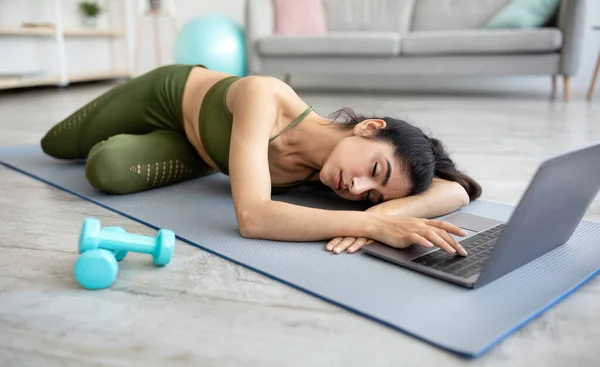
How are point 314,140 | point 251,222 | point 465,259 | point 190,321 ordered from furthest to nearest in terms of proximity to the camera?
1. point 314,140
2. point 251,222
3. point 465,259
4. point 190,321

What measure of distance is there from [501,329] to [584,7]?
145 inches

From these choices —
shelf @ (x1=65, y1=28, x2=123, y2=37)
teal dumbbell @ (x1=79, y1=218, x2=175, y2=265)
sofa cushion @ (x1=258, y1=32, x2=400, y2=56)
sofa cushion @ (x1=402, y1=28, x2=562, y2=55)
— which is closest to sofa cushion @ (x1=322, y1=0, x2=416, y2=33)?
sofa cushion @ (x1=258, y1=32, x2=400, y2=56)

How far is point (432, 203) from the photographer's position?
4.52 feet

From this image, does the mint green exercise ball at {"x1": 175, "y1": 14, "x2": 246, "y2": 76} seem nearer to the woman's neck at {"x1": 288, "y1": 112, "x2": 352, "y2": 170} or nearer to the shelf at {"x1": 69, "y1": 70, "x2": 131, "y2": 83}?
the shelf at {"x1": 69, "y1": 70, "x2": 131, "y2": 83}

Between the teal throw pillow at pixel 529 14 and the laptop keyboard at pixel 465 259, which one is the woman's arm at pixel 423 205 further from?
the teal throw pillow at pixel 529 14

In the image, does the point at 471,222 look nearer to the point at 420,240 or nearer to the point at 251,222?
the point at 420,240

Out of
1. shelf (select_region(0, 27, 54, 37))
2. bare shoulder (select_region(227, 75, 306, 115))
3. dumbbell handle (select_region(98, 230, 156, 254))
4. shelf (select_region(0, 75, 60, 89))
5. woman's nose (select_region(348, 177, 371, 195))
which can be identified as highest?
bare shoulder (select_region(227, 75, 306, 115))

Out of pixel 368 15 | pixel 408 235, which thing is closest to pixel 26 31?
pixel 368 15

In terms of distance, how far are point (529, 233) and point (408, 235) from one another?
0.22 meters

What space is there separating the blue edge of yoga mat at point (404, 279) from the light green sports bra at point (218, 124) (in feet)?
0.51

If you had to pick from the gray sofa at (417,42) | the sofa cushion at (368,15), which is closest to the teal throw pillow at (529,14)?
the gray sofa at (417,42)

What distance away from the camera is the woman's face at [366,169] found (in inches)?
49.4

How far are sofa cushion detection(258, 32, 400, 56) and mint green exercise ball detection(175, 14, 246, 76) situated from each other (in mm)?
248

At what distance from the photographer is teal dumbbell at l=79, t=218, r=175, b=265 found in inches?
39.9
